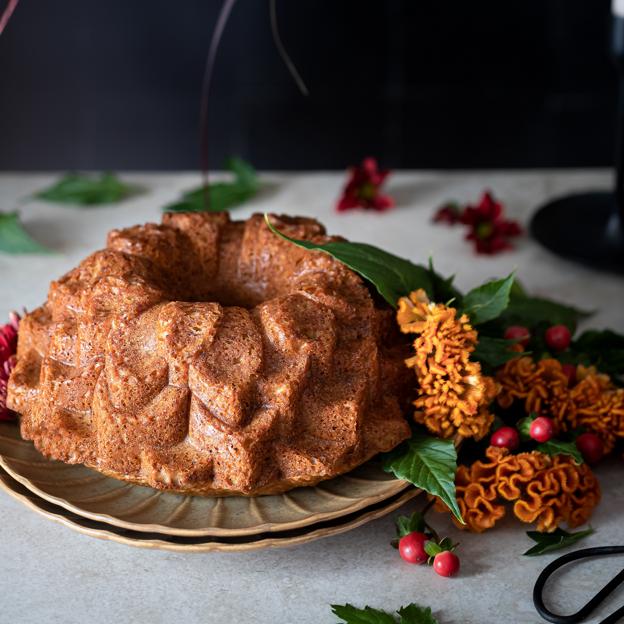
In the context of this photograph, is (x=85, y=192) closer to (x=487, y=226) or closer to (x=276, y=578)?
(x=487, y=226)

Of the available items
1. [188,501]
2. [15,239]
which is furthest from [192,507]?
[15,239]

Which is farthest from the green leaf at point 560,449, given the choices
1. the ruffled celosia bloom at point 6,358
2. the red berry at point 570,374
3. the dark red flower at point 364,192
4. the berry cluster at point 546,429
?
the dark red flower at point 364,192

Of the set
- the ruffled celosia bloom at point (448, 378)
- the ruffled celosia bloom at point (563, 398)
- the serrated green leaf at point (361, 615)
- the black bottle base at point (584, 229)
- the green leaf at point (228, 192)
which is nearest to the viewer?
the serrated green leaf at point (361, 615)

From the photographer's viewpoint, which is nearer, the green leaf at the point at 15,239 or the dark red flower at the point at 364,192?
the green leaf at the point at 15,239

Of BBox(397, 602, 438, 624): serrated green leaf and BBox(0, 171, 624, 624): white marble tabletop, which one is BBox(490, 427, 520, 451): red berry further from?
BBox(397, 602, 438, 624): serrated green leaf

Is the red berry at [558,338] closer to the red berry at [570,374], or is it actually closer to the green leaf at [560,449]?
the red berry at [570,374]

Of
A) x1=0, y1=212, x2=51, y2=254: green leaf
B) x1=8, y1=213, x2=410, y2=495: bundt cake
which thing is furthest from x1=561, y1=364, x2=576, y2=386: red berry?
x1=0, y1=212, x2=51, y2=254: green leaf
